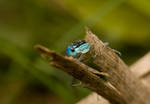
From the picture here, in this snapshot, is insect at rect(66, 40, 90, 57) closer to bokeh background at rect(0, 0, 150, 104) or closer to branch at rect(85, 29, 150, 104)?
branch at rect(85, 29, 150, 104)

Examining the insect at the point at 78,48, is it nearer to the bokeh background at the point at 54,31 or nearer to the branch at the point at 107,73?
the branch at the point at 107,73

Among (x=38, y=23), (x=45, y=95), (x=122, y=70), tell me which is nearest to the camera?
(x=122, y=70)

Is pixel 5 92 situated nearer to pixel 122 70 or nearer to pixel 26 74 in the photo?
pixel 26 74

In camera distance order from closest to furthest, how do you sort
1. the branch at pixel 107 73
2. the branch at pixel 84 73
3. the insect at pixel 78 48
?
the branch at pixel 84 73
the branch at pixel 107 73
the insect at pixel 78 48

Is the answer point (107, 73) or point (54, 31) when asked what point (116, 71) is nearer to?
point (107, 73)

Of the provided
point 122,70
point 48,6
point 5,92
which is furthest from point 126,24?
point 122,70

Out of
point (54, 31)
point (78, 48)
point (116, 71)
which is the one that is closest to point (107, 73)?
point (116, 71)

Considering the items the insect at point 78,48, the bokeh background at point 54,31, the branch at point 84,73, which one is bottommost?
the branch at point 84,73

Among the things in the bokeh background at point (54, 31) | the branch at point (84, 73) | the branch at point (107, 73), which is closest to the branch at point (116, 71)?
the branch at point (107, 73)
